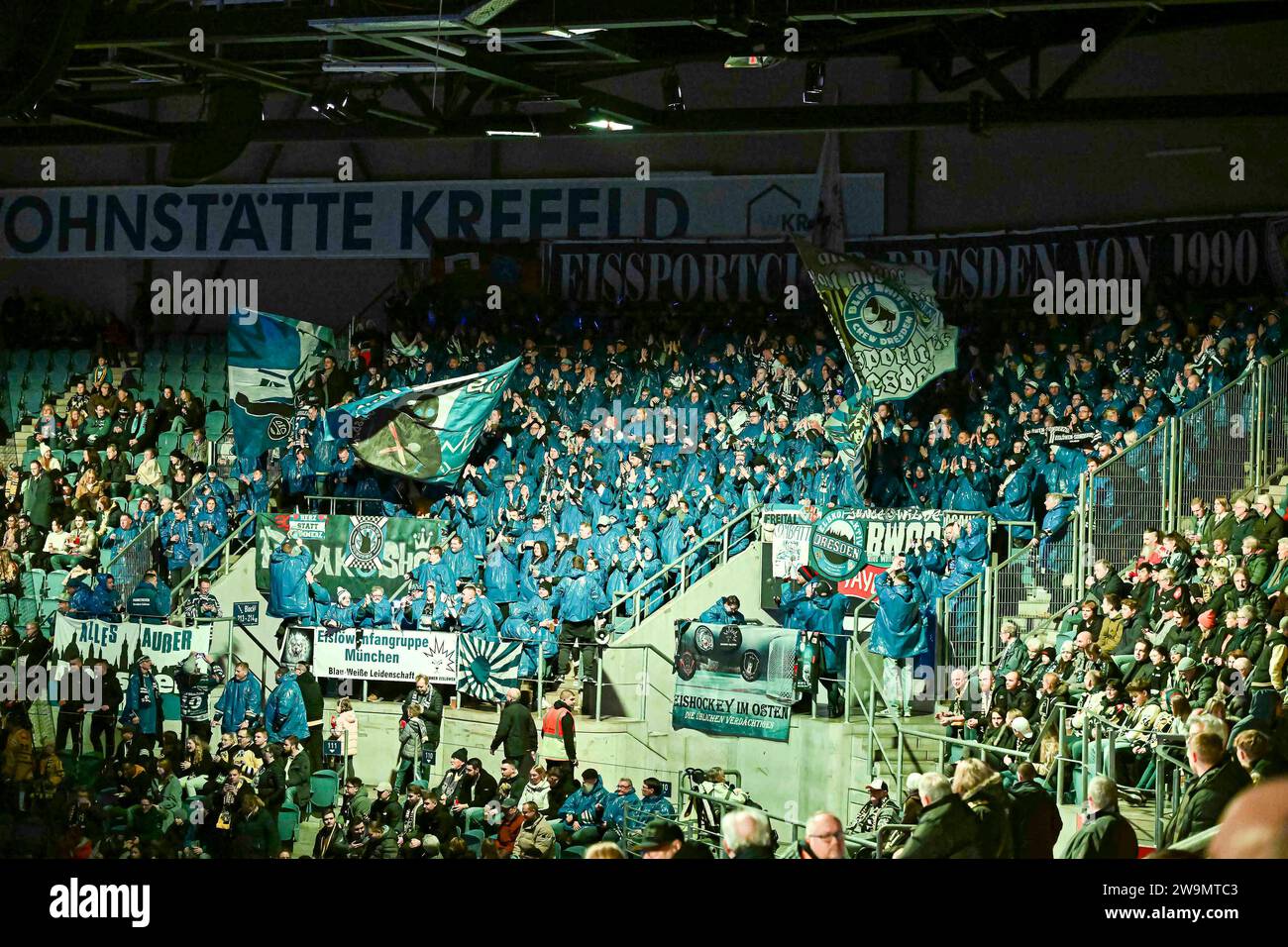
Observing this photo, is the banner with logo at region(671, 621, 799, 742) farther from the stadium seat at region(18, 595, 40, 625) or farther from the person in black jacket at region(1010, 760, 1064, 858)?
the stadium seat at region(18, 595, 40, 625)

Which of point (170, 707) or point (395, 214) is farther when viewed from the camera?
point (395, 214)

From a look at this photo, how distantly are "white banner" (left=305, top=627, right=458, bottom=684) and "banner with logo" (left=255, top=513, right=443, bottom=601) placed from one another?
2.87 feet

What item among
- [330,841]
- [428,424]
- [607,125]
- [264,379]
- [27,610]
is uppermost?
[607,125]

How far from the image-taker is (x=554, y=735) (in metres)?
14.0

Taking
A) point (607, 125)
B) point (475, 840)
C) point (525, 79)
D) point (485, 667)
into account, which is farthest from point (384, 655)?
point (525, 79)

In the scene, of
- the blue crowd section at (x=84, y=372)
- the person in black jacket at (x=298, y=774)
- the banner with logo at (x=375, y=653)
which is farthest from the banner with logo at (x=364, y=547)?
the blue crowd section at (x=84, y=372)

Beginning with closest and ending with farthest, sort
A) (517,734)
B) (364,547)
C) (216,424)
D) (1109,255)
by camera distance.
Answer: (517,734)
(1109,255)
(364,547)
(216,424)

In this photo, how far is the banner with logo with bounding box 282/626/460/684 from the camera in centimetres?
1497

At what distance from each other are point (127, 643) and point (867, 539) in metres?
7.11

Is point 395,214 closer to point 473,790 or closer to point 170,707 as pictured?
point 170,707

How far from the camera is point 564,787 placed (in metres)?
13.1

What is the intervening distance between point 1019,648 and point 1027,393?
3.40 meters

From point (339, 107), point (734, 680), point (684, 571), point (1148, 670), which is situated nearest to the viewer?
point (1148, 670)
